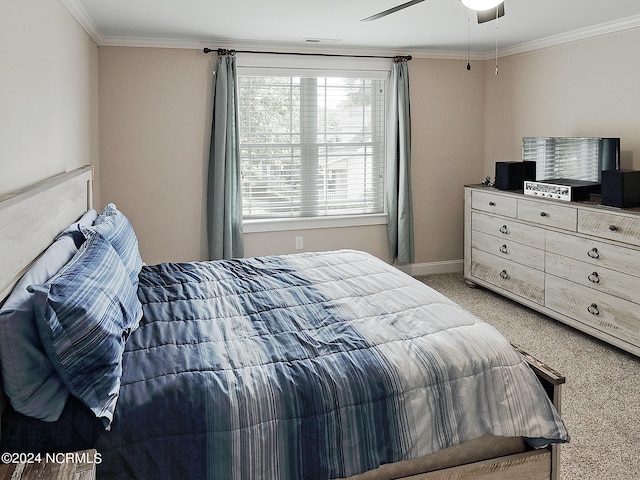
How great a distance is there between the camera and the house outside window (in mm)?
5191

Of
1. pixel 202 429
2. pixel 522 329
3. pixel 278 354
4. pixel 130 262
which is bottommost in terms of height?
pixel 522 329

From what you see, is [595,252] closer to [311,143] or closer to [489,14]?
[489,14]

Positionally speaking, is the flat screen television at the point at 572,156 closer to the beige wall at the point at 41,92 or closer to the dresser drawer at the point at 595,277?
the dresser drawer at the point at 595,277

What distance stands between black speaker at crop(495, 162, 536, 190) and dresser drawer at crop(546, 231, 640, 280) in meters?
0.75

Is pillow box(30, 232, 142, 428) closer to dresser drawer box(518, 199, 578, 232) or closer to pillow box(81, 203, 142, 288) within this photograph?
pillow box(81, 203, 142, 288)

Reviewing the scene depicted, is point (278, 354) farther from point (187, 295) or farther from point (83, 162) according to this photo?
point (83, 162)

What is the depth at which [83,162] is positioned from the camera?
4.05 m

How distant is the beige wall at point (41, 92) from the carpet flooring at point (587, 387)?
2725mm

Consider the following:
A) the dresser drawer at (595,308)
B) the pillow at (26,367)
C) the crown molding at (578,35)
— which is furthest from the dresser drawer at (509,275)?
the pillow at (26,367)

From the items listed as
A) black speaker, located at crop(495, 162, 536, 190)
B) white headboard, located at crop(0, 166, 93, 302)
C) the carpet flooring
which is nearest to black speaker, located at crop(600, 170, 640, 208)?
the carpet flooring

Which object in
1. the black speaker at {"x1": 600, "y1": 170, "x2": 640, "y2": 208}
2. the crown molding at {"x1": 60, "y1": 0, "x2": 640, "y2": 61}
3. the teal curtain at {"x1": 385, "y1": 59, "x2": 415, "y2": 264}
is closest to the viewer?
the black speaker at {"x1": 600, "y1": 170, "x2": 640, "y2": 208}

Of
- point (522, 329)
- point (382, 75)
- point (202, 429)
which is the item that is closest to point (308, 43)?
point (382, 75)

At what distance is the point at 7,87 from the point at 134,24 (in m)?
2.25

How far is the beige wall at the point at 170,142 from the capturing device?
4773 millimetres
